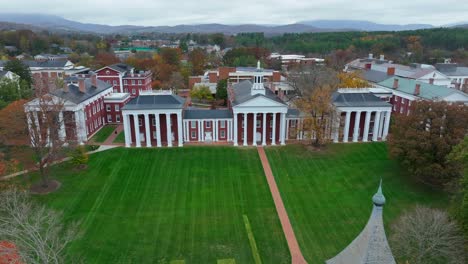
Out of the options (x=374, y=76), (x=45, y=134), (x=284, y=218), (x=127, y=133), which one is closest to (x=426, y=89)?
(x=374, y=76)

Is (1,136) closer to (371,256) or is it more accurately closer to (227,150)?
(227,150)

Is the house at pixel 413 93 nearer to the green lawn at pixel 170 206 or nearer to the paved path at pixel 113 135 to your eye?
the green lawn at pixel 170 206

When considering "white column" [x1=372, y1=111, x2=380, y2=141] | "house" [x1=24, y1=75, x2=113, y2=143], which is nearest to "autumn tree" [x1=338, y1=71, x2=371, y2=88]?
"white column" [x1=372, y1=111, x2=380, y2=141]

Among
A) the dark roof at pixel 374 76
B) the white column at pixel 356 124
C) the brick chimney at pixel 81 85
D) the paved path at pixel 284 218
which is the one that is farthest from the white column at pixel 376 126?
the brick chimney at pixel 81 85

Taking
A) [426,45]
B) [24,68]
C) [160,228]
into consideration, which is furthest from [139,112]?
[426,45]

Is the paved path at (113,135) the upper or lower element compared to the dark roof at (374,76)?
lower

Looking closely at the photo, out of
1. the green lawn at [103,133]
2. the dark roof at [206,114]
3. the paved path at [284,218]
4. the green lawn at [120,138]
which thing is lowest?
the paved path at [284,218]

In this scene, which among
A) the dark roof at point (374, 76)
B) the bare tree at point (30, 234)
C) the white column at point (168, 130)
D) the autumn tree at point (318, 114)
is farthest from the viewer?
the dark roof at point (374, 76)

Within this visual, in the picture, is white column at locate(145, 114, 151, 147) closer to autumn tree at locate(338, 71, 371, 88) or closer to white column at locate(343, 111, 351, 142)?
white column at locate(343, 111, 351, 142)
